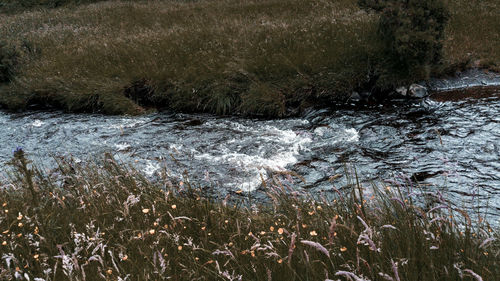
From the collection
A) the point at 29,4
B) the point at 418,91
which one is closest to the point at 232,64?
the point at 418,91

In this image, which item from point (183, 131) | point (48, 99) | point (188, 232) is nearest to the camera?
point (188, 232)

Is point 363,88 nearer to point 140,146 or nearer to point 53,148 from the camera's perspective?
point 140,146

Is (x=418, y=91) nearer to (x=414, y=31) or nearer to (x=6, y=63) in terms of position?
(x=414, y=31)

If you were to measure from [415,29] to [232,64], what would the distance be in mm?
5051

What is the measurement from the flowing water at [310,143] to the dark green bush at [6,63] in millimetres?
3817

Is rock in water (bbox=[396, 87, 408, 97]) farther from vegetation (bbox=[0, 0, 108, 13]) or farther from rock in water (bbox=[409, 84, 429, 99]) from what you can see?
vegetation (bbox=[0, 0, 108, 13])

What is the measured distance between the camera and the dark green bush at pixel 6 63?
49.3ft

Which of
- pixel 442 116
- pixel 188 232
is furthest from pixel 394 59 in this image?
pixel 188 232

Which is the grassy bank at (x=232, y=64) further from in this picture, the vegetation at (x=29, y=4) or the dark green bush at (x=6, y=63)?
the vegetation at (x=29, y=4)

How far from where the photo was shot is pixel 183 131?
10.3 m

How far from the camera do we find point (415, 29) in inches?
417

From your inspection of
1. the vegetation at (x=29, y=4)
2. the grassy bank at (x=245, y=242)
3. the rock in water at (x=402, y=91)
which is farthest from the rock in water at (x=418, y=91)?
the vegetation at (x=29, y=4)

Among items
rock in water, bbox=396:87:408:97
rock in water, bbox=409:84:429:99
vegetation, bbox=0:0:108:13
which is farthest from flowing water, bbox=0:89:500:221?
vegetation, bbox=0:0:108:13

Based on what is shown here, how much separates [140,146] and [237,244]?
6.17 metres
